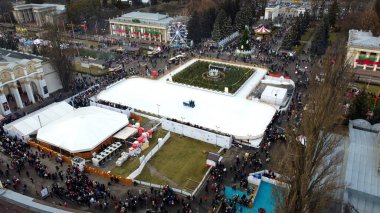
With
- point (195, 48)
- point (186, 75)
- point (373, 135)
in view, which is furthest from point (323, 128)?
point (195, 48)

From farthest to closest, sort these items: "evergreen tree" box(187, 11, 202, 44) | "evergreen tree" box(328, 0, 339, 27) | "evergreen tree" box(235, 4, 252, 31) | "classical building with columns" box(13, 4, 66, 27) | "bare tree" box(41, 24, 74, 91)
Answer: "classical building with columns" box(13, 4, 66, 27)
"evergreen tree" box(235, 4, 252, 31)
"evergreen tree" box(328, 0, 339, 27)
"evergreen tree" box(187, 11, 202, 44)
"bare tree" box(41, 24, 74, 91)

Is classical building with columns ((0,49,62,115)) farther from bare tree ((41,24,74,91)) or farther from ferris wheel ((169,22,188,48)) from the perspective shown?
ferris wheel ((169,22,188,48))

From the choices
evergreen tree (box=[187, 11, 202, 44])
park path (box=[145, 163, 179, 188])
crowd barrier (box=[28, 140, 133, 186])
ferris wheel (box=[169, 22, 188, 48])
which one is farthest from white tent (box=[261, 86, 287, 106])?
evergreen tree (box=[187, 11, 202, 44])

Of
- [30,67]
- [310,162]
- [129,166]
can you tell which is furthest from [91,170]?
[30,67]

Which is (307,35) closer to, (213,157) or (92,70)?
(92,70)

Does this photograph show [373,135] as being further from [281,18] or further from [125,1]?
[125,1]

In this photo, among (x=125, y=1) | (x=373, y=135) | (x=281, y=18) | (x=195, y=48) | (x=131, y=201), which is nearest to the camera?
(x=131, y=201)
